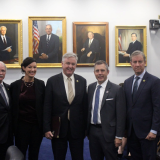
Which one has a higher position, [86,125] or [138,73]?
[138,73]

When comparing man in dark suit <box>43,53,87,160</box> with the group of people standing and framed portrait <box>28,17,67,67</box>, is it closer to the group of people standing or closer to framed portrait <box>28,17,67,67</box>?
the group of people standing

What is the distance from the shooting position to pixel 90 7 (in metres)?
5.29

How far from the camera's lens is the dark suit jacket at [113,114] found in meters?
2.43

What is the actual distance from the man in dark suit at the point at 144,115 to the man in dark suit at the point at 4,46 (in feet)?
12.1

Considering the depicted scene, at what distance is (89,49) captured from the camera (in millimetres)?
5219

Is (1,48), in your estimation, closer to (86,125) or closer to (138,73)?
(86,125)

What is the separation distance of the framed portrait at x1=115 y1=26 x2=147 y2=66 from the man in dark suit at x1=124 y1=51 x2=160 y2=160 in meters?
2.70

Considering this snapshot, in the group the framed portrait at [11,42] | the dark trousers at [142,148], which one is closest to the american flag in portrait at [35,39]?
the framed portrait at [11,42]

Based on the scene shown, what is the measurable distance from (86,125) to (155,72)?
3401mm

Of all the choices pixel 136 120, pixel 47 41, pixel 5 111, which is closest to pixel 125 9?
pixel 47 41

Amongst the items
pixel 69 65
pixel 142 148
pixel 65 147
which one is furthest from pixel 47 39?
pixel 142 148

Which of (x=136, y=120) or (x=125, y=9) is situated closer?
(x=136, y=120)

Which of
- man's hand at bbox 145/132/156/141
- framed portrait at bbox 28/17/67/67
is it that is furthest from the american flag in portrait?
man's hand at bbox 145/132/156/141

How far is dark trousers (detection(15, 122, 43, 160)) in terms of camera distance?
271 cm
